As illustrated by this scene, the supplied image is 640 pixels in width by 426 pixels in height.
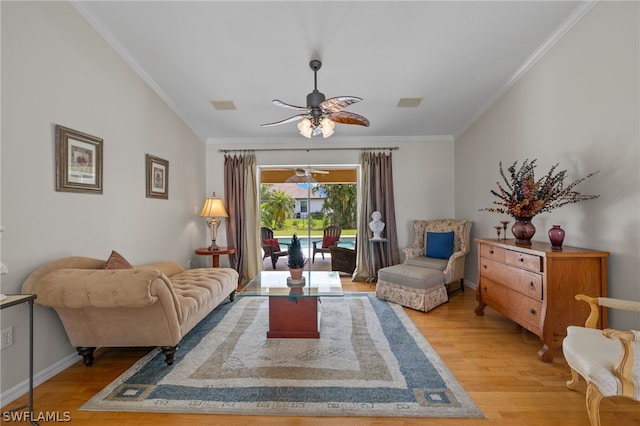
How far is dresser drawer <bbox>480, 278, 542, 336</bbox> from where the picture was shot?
2.29 metres

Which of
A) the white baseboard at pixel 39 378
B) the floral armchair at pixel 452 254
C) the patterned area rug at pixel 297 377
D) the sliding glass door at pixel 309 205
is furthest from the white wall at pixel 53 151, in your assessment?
the floral armchair at pixel 452 254

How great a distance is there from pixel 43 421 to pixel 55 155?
1.83 meters

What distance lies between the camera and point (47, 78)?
2121mm

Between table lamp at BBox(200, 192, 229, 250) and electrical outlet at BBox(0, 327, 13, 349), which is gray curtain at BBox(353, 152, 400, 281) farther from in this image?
electrical outlet at BBox(0, 327, 13, 349)

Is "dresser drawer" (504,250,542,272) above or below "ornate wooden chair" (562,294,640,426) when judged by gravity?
above

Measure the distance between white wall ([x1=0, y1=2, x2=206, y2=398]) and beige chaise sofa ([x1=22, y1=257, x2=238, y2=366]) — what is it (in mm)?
174

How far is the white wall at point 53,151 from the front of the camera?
6.16ft

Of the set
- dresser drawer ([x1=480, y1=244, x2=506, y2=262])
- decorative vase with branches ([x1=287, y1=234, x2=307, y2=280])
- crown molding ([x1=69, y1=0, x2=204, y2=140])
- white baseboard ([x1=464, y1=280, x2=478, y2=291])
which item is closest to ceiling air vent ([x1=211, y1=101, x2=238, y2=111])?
crown molding ([x1=69, y1=0, x2=204, y2=140])

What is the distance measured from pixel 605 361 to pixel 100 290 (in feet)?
9.63

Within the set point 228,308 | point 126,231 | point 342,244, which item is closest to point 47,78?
point 126,231

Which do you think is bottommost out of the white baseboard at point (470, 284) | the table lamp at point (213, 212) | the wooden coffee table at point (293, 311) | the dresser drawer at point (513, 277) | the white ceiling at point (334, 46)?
the white baseboard at point (470, 284)

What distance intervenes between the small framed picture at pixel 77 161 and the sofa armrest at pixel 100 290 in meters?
0.82

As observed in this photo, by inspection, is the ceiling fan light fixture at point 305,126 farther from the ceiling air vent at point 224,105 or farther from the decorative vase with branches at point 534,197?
the decorative vase with branches at point 534,197

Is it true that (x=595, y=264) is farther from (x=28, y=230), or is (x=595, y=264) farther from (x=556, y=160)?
(x=28, y=230)
